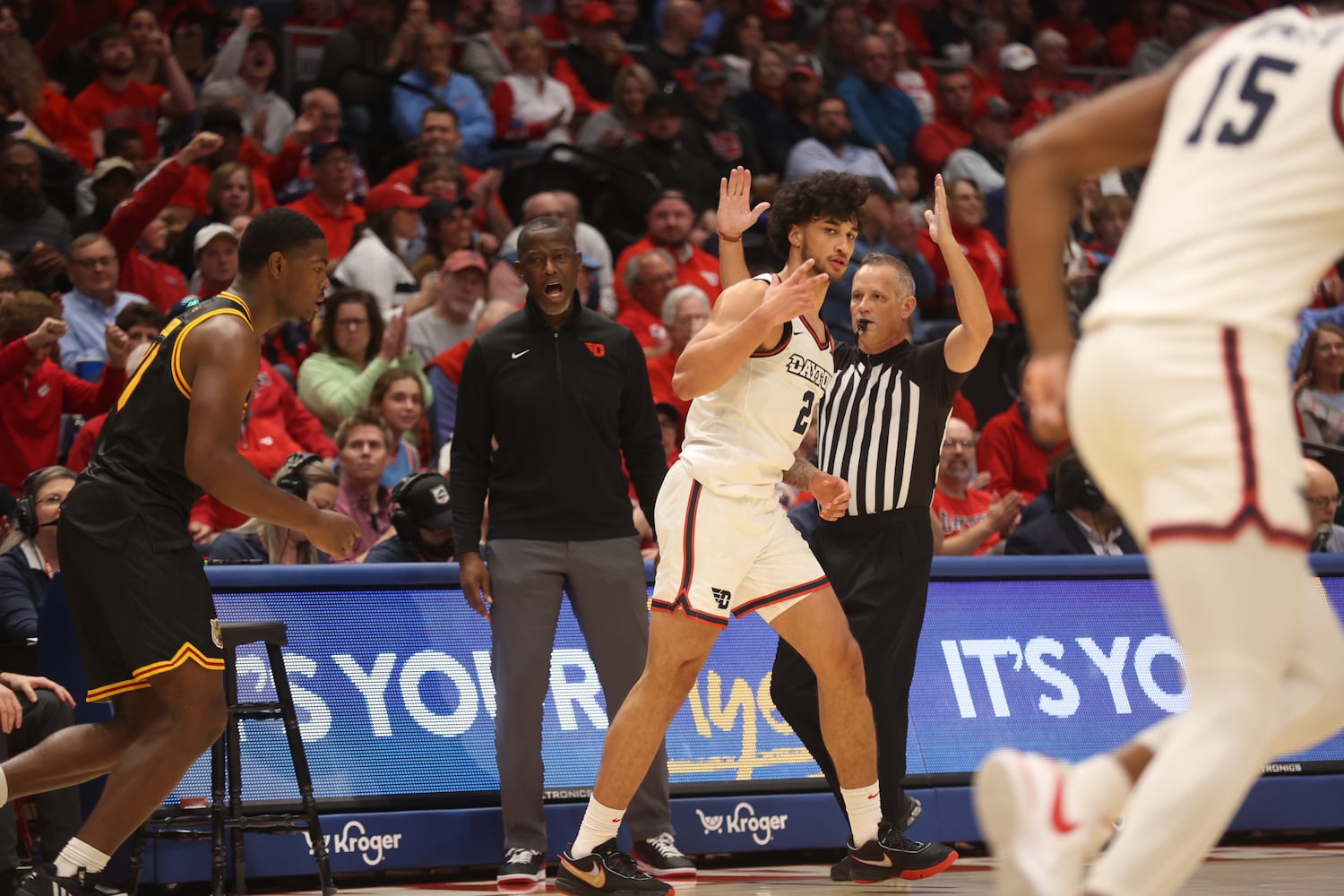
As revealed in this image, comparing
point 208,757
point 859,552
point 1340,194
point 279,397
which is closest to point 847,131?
point 279,397

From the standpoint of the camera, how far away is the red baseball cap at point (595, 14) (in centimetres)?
1391

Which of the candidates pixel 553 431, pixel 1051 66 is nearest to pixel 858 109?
pixel 1051 66

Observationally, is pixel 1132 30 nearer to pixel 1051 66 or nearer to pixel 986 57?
pixel 1051 66

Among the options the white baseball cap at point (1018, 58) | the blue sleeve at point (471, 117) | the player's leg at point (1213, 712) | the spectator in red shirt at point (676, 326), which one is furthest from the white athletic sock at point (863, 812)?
the white baseball cap at point (1018, 58)

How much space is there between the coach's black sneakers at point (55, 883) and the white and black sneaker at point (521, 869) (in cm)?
160

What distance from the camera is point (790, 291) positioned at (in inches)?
208

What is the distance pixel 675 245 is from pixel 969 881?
6.47m

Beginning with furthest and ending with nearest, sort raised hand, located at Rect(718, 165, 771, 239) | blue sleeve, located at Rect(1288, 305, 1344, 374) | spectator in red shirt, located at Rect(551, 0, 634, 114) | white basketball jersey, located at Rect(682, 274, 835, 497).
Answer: spectator in red shirt, located at Rect(551, 0, 634, 114)
blue sleeve, located at Rect(1288, 305, 1344, 374)
raised hand, located at Rect(718, 165, 771, 239)
white basketball jersey, located at Rect(682, 274, 835, 497)

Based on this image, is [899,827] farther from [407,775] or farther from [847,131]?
[847,131]

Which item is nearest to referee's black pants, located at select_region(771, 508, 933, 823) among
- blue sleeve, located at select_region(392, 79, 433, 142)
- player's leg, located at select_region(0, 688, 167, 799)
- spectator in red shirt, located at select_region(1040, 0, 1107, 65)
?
player's leg, located at select_region(0, 688, 167, 799)

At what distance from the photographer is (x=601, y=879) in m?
5.66

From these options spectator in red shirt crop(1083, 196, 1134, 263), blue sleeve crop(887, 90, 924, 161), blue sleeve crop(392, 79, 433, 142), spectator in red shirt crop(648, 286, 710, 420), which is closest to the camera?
spectator in red shirt crop(648, 286, 710, 420)

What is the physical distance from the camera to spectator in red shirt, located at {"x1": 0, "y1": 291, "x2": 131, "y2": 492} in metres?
8.23

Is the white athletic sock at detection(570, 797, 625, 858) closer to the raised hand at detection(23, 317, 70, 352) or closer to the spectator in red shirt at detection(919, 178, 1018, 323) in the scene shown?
the raised hand at detection(23, 317, 70, 352)
